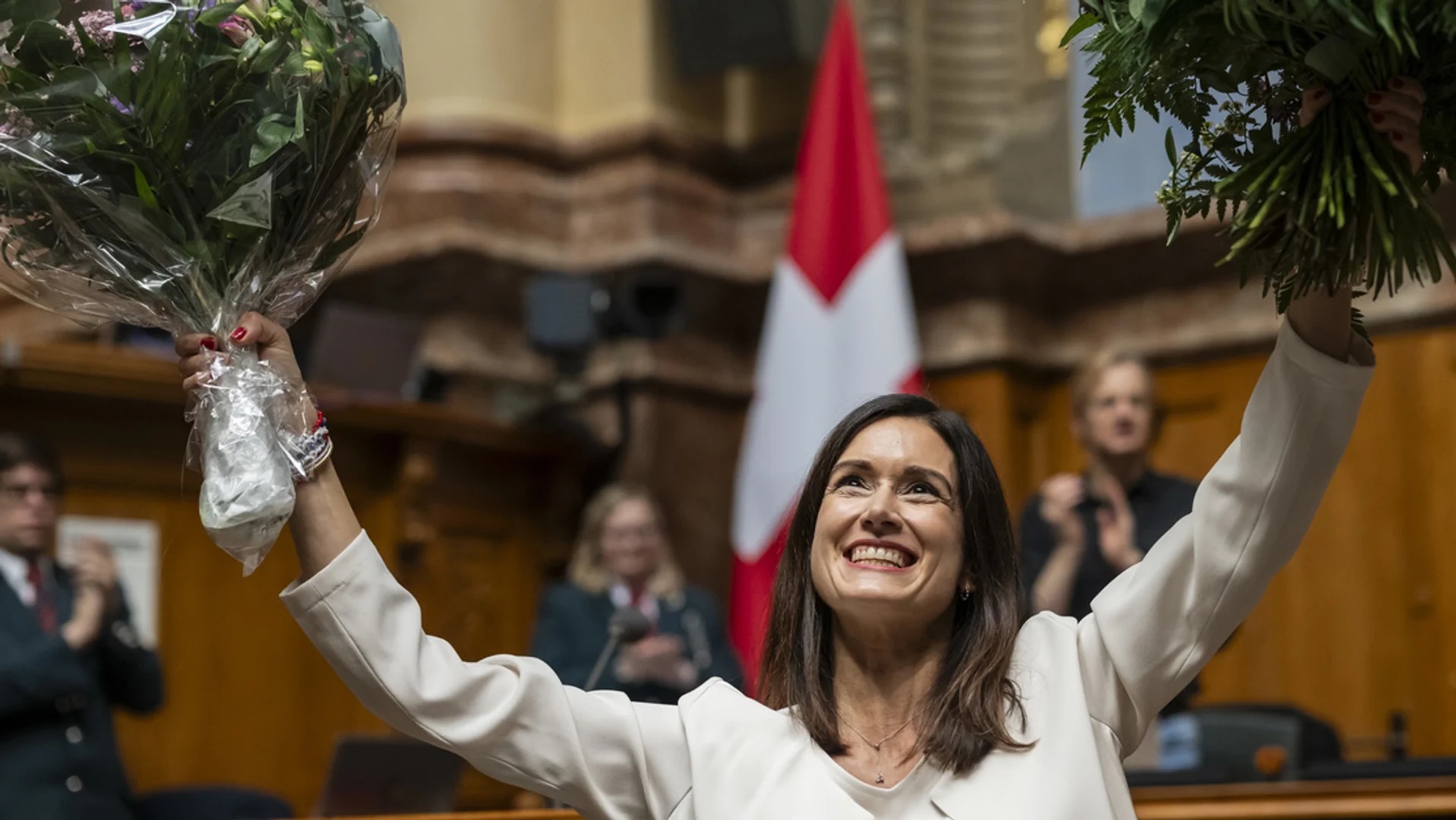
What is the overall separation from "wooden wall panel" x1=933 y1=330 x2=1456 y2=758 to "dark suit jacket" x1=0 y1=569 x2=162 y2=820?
336 centimetres

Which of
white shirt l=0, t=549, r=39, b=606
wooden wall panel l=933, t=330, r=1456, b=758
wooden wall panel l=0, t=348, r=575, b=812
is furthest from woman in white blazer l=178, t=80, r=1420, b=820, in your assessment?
wooden wall panel l=933, t=330, r=1456, b=758

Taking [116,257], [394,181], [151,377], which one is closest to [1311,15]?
[116,257]

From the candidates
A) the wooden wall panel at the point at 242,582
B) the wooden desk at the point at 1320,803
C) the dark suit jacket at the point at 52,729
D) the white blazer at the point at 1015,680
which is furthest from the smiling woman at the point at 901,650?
the wooden wall panel at the point at 242,582

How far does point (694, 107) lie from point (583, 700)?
4.92 m

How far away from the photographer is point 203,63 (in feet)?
5.96

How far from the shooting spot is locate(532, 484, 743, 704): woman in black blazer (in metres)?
4.25

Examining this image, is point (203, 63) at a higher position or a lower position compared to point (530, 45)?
lower

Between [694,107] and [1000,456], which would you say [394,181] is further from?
[1000,456]

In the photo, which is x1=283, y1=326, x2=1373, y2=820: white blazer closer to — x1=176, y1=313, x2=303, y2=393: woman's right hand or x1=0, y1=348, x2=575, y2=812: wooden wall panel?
x1=176, y1=313, x2=303, y2=393: woman's right hand

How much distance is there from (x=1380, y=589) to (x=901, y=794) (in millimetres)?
4087

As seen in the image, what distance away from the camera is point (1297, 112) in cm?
184

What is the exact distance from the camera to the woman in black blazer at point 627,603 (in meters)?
4.25

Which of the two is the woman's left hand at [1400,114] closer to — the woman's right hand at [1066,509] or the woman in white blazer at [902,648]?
the woman in white blazer at [902,648]

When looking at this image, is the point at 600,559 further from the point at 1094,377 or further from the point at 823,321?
the point at 823,321
